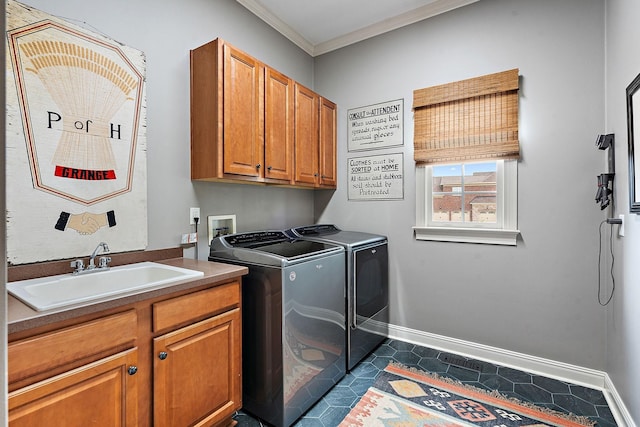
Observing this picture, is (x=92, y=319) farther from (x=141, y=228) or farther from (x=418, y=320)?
(x=418, y=320)

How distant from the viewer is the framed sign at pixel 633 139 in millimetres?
1475

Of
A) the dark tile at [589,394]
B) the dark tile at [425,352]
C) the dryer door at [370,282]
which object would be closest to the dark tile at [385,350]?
the dark tile at [425,352]

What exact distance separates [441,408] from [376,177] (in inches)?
73.2

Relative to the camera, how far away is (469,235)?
8.24 ft

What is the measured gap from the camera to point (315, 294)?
6.41 feet

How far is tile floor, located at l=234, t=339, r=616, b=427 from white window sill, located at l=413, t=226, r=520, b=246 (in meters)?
0.94

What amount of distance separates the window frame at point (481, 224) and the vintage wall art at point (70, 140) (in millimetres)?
2111

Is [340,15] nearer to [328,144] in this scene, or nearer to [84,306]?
[328,144]

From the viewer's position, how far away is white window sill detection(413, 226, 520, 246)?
2361 mm

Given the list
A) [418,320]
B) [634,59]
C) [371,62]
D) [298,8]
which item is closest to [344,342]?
[418,320]

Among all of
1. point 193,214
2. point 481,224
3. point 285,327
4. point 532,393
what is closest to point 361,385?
point 285,327

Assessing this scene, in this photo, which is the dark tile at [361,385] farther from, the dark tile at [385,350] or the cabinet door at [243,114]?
the cabinet door at [243,114]

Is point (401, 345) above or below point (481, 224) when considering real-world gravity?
below

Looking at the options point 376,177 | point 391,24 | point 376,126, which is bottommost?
point 376,177
